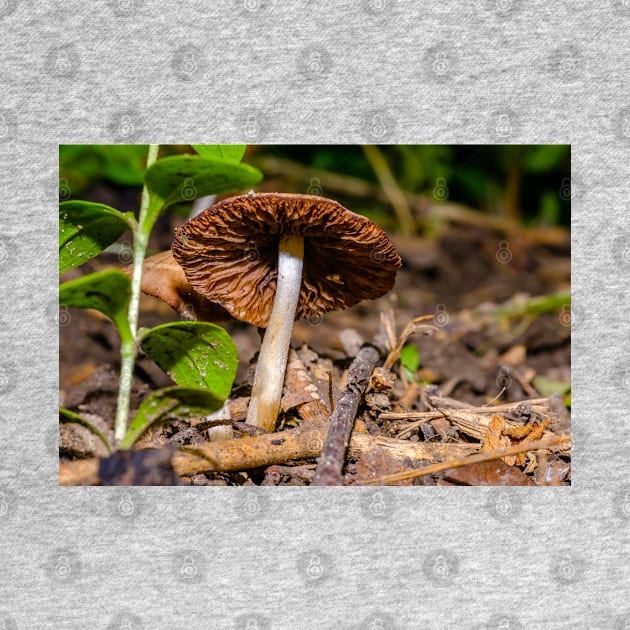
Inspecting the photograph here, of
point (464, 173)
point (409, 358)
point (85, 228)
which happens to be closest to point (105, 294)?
point (85, 228)

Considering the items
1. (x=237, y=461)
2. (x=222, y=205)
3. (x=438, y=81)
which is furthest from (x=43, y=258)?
(x=438, y=81)

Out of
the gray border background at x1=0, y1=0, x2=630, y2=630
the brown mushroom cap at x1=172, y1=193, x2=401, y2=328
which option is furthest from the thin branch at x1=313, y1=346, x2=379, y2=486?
the brown mushroom cap at x1=172, y1=193, x2=401, y2=328

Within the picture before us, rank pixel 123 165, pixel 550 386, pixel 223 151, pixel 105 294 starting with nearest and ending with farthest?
pixel 105 294 < pixel 223 151 < pixel 550 386 < pixel 123 165

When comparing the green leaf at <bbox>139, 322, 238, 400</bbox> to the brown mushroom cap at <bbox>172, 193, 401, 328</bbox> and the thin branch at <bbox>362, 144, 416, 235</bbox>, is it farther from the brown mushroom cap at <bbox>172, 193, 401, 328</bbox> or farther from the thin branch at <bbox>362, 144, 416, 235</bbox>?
the thin branch at <bbox>362, 144, 416, 235</bbox>

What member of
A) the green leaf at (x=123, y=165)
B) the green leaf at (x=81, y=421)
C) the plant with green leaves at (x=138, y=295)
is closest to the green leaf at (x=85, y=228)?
the plant with green leaves at (x=138, y=295)

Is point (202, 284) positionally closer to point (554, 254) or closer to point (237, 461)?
point (237, 461)

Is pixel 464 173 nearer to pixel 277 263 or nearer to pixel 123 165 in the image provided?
pixel 123 165
